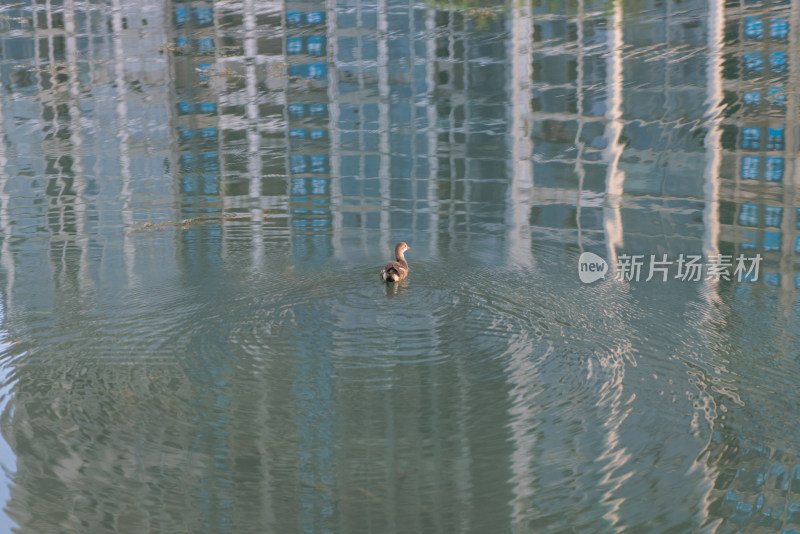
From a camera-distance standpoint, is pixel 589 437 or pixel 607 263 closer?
pixel 589 437

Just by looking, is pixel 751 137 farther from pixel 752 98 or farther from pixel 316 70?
pixel 316 70

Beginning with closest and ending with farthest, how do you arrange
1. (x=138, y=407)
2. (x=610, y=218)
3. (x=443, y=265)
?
(x=138, y=407)
(x=443, y=265)
(x=610, y=218)

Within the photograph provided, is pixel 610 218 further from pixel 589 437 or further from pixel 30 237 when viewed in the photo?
pixel 30 237

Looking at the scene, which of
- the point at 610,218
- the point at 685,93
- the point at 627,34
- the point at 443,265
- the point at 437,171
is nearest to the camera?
the point at 443,265

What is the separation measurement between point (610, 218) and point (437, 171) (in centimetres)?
263

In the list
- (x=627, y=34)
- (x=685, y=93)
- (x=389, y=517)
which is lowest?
(x=389, y=517)

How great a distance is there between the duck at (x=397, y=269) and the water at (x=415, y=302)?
0.34ft

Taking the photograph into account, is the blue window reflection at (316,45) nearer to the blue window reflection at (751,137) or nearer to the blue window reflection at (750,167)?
the blue window reflection at (751,137)

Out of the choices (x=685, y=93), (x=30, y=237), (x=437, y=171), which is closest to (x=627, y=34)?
(x=685, y=93)

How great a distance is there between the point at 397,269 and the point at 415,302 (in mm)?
381

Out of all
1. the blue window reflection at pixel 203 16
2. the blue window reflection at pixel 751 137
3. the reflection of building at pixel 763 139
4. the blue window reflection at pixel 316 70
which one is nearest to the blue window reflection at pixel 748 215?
the reflection of building at pixel 763 139

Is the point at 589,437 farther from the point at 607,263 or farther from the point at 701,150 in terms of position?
the point at 701,150

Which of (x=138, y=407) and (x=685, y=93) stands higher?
(x=685, y=93)

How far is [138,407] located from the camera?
5930mm
